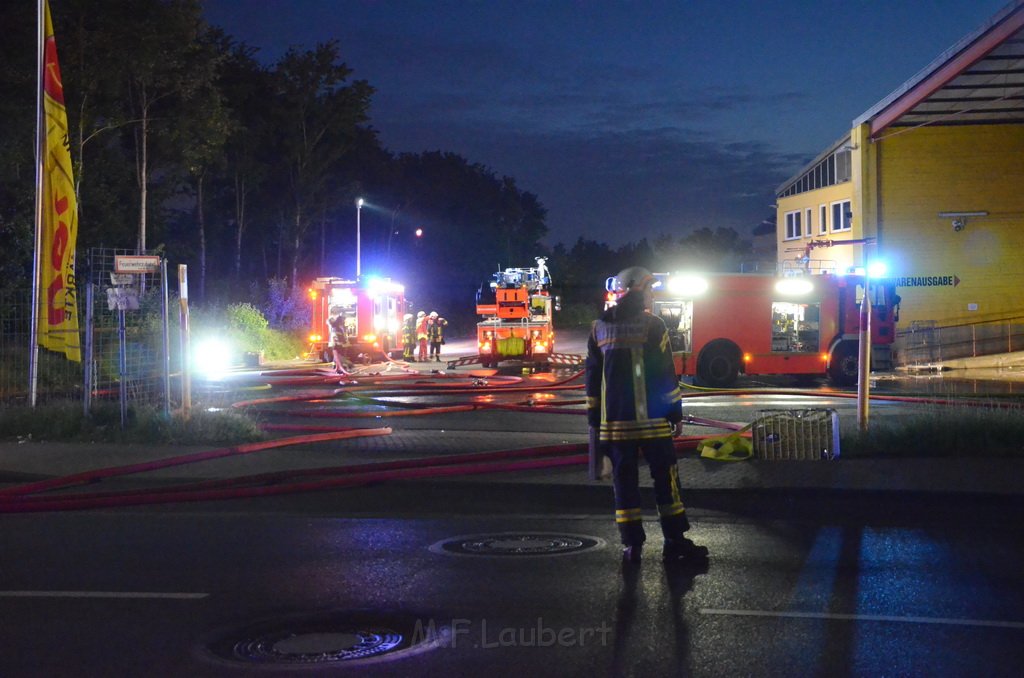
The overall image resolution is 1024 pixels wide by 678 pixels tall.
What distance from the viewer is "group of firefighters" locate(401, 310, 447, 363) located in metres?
34.5

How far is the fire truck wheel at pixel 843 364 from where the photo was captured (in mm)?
22859

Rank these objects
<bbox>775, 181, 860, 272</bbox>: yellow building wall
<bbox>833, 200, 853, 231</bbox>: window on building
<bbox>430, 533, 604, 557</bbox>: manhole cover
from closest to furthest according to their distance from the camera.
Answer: <bbox>430, 533, 604, 557</bbox>: manhole cover → <bbox>775, 181, 860, 272</bbox>: yellow building wall → <bbox>833, 200, 853, 231</bbox>: window on building

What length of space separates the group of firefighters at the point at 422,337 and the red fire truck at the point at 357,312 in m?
1.66

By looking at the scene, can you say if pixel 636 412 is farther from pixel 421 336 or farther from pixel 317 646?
pixel 421 336

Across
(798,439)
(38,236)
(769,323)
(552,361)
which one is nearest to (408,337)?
(552,361)

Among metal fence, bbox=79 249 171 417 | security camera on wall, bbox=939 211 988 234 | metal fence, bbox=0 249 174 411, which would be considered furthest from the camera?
security camera on wall, bbox=939 211 988 234

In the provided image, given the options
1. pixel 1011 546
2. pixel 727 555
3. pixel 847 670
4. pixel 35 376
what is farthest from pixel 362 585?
pixel 35 376

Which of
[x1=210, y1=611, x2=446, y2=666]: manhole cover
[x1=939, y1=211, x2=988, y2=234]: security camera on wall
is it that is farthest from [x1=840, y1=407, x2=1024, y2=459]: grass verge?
[x1=939, y1=211, x2=988, y2=234]: security camera on wall

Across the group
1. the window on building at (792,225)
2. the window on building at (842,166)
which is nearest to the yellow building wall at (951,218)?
the window on building at (842,166)

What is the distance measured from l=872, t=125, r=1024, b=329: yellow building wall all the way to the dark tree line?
23.5m

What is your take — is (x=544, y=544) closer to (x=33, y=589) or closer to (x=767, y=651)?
(x=767, y=651)

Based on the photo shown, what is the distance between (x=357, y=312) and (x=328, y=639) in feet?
87.9

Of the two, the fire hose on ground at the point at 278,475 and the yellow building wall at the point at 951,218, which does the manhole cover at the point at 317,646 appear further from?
the yellow building wall at the point at 951,218

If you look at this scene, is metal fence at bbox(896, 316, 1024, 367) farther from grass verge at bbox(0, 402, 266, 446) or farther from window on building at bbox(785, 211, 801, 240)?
grass verge at bbox(0, 402, 266, 446)
